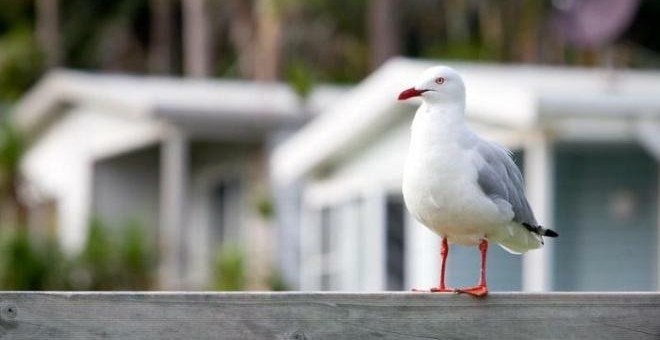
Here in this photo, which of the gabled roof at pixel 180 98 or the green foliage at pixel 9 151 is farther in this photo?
the green foliage at pixel 9 151

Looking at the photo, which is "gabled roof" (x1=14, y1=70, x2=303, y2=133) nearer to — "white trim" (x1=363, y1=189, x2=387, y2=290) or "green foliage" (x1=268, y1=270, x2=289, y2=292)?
"green foliage" (x1=268, y1=270, x2=289, y2=292)

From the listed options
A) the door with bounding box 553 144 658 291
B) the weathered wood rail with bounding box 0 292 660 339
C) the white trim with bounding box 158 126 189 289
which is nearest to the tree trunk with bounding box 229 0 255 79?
the white trim with bounding box 158 126 189 289

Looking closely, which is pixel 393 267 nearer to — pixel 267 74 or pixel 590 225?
pixel 590 225

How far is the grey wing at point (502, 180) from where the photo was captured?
493cm

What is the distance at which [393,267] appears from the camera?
1695cm

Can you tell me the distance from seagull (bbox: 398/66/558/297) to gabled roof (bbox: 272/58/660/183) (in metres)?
6.96

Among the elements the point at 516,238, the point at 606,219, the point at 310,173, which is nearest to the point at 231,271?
the point at 310,173

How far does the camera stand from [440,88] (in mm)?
5008

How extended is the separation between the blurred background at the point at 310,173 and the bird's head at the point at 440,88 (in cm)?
794

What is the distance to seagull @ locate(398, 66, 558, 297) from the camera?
4.69 m

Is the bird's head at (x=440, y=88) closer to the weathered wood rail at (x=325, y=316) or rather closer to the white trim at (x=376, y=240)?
the weathered wood rail at (x=325, y=316)

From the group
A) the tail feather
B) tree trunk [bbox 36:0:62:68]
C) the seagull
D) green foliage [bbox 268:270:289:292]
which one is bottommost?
green foliage [bbox 268:270:289:292]

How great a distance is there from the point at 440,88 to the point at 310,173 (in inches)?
549

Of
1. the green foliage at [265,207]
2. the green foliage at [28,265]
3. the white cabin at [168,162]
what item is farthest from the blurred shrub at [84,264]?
the green foliage at [265,207]
